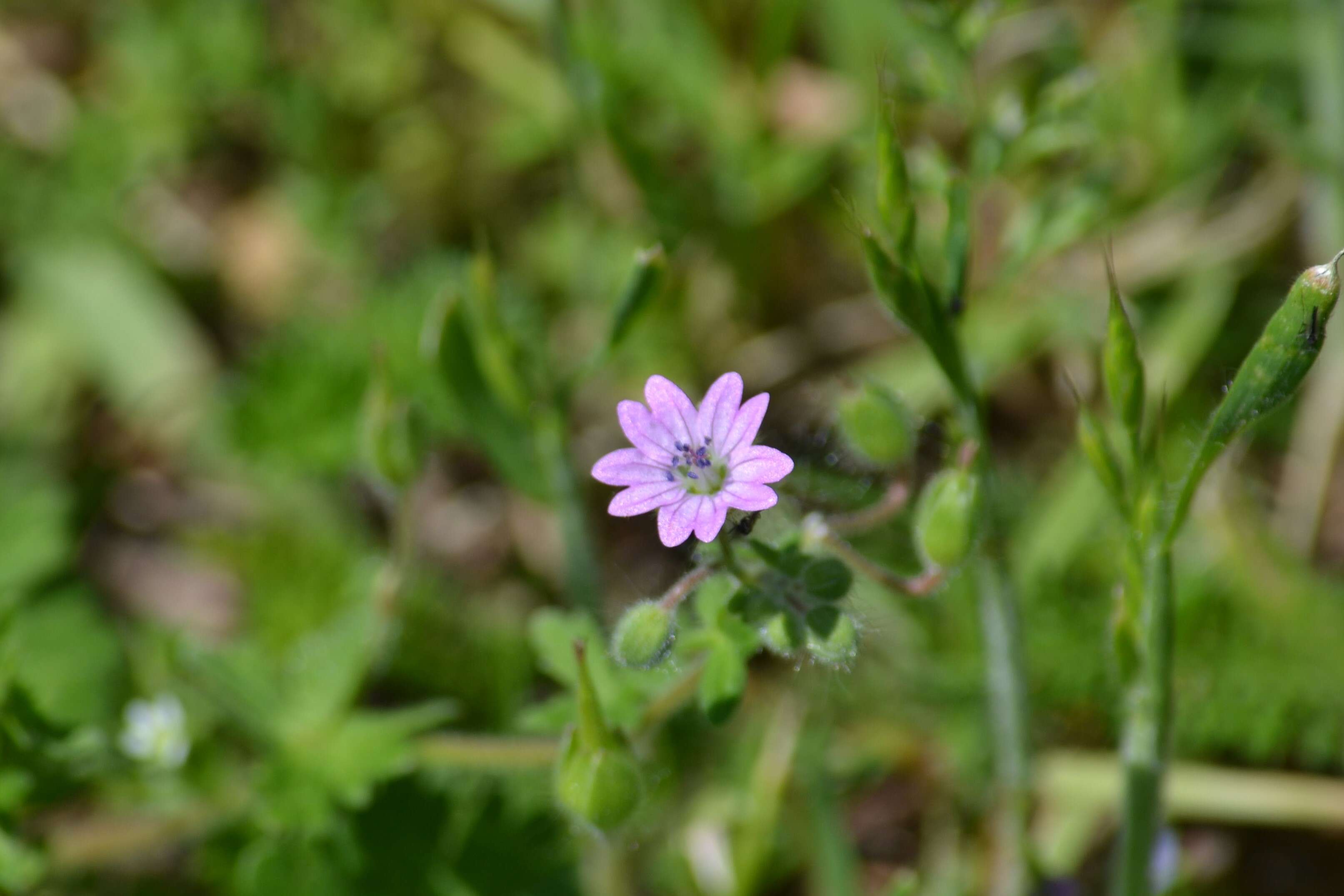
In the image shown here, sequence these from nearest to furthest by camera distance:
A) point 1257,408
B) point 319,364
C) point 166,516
Result: 1. point 1257,408
2. point 319,364
3. point 166,516

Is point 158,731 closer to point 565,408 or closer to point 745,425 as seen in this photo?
point 565,408

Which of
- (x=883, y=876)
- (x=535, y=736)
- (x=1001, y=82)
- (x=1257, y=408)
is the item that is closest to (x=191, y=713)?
(x=535, y=736)

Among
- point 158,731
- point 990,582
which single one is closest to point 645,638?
point 990,582

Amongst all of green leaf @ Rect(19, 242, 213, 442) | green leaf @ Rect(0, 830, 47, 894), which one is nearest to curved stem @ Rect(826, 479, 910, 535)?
green leaf @ Rect(0, 830, 47, 894)

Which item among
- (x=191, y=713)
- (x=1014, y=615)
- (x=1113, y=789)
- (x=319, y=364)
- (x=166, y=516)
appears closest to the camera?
(x=1014, y=615)

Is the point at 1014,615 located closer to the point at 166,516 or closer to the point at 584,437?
the point at 584,437

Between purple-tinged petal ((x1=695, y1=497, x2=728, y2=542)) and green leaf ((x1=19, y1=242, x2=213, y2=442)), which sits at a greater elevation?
green leaf ((x1=19, y1=242, x2=213, y2=442))

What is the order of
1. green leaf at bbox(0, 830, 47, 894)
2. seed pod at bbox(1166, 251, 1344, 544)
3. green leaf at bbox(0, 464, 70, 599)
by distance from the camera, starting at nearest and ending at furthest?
seed pod at bbox(1166, 251, 1344, 544), green leaf at bbox(0, 830, 47, 894), green leaf at bbox(0, 464, 70, 599)

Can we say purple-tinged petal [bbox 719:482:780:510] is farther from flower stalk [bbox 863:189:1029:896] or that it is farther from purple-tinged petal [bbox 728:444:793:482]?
flower stalk [bbox 863:189:1029:896]
